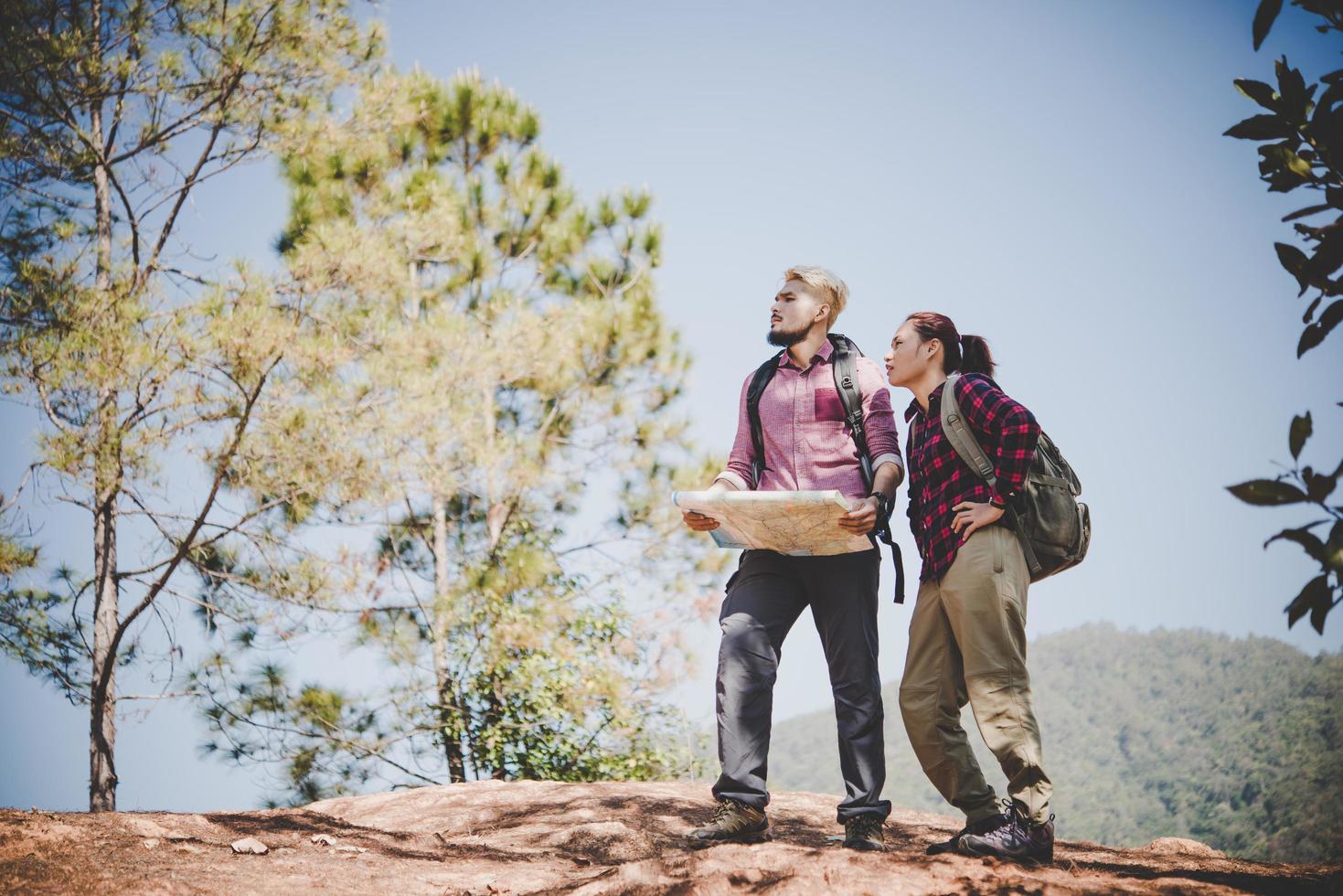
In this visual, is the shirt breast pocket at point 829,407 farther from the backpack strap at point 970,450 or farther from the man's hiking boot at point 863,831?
the man's hiking boot at point 863,831

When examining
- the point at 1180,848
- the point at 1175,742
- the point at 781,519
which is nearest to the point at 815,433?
the point at 781,519

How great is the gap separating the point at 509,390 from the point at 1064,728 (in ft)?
71.5

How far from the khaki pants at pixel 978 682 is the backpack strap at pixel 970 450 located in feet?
0.13

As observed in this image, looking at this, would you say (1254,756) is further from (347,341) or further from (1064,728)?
(347,341)

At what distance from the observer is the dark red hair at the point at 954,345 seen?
8.36 ft

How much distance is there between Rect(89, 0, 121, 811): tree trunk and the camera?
5836 millimetres

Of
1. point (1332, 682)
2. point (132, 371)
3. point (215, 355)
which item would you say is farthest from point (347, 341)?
point (1332, 682)

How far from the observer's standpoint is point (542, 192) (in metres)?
10.0

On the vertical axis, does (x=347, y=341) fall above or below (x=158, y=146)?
below

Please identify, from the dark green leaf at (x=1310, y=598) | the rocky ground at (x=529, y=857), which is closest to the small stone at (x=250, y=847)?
the rocky ground at (x=529, y=857)

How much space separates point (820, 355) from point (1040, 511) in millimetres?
745

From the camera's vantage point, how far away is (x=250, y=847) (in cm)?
252

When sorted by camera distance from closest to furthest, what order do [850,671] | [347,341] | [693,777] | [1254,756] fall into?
[850,671]
[347,341]
[693,777]
[1254,756]

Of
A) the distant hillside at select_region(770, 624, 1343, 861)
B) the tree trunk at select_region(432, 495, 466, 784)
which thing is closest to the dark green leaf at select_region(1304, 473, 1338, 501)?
the tree trunk at select_region(432, 495, 466, 784)
